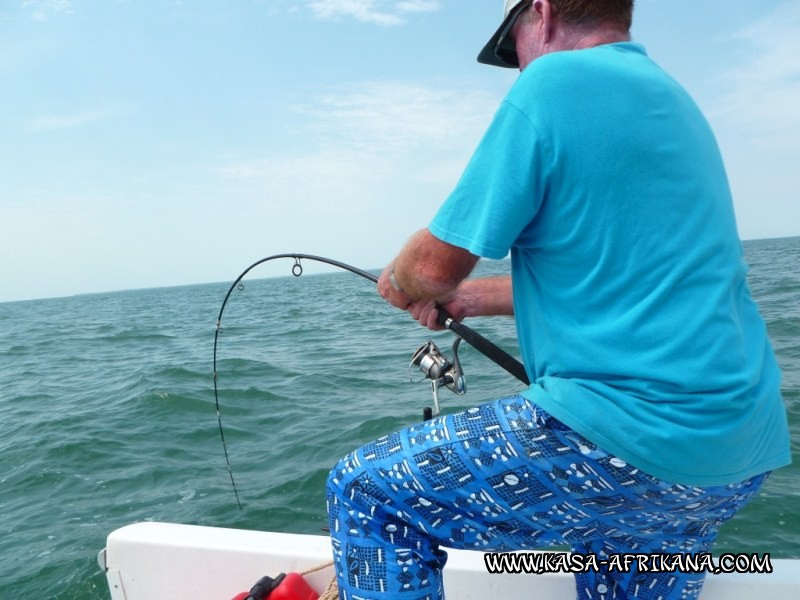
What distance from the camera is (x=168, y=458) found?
5.47 m

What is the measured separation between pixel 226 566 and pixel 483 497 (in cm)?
147

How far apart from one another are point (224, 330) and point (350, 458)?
562 inches

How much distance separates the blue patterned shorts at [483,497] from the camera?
49.5 inches

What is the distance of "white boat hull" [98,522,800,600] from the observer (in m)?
2.13

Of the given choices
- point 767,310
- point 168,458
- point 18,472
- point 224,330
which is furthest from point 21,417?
point 767,310

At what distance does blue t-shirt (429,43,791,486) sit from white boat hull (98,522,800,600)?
3.73 ft

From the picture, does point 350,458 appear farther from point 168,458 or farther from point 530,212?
point 168,458

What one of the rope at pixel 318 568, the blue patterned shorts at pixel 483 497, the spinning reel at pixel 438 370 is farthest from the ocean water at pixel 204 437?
the blue patterned shorts at pixel 483 497

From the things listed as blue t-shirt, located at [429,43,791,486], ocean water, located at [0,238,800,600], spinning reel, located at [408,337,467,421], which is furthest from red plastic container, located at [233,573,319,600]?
ocean water, located at [0,238,800,600]

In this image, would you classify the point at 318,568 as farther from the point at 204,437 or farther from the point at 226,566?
the point at 204,437

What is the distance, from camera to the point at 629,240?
1.16 m

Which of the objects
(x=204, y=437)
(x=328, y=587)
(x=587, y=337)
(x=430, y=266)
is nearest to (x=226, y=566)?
(x=328, y=587)

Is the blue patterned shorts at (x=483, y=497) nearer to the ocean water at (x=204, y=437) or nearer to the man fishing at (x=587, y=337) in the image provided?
the man fishing at (x=587, y=337)

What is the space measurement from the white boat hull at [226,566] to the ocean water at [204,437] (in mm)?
1409
